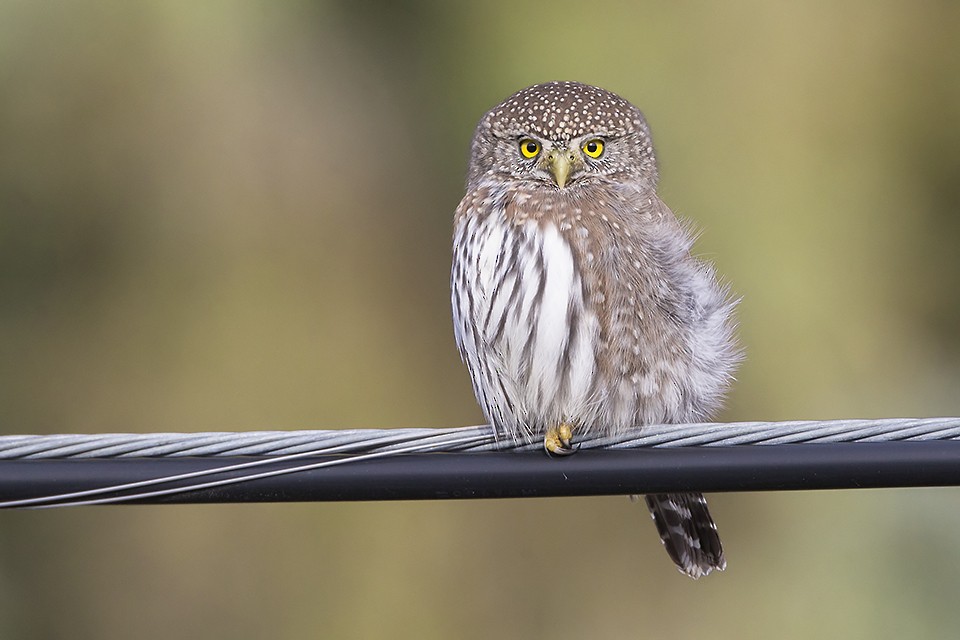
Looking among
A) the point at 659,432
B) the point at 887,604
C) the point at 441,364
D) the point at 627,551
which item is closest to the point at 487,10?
the point at 441,364

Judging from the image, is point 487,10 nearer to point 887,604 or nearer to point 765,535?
point 765,535

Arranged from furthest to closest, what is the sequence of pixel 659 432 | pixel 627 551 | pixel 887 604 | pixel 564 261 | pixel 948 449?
pixel 627 551 → pixel 887 604 → pixel 564 261 → pixel 659 432 → pixel 948 449

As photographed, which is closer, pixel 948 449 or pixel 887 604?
pixel 948 449

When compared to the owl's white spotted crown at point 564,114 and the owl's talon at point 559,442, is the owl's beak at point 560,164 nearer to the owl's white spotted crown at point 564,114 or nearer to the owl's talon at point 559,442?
the owl's white spotted crown at point 564,114

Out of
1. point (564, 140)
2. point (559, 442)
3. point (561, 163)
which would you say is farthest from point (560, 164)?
point (559, 442)

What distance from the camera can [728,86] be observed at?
834 cm

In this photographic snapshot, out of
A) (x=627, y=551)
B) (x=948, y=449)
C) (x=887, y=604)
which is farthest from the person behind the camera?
(x=627, y=551)

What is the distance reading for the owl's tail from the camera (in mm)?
3889

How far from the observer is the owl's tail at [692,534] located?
153 inches

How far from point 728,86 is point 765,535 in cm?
325

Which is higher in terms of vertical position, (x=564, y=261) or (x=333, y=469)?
(x=564, y=261)

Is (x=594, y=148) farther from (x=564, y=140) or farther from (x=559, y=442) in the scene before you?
(x=559, y=442)

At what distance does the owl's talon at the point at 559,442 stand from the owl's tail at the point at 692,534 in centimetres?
99

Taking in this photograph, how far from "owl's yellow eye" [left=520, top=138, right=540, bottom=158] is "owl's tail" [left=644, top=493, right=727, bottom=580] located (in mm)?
1290
